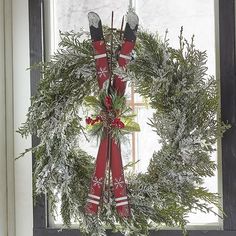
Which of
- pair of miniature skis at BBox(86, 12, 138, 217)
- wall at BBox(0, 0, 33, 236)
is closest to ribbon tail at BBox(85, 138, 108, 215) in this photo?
pair of miniature skis at BBox(86, 12, 138, 217)

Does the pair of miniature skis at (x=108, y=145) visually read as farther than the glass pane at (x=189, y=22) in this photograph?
No

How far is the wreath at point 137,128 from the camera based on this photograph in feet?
5.70

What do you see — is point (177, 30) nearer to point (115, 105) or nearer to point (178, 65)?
point (178, 65)

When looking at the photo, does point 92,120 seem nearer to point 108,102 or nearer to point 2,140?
point 108,102

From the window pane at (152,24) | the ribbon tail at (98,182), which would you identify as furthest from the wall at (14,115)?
the ribbon tail at (98,182)

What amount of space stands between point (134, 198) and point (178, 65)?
43 cm

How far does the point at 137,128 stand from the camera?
1.85 m

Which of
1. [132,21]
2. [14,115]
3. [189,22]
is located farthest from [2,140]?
[189,22]

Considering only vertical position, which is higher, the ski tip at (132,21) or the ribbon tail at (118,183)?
the ski tip at (132,21)

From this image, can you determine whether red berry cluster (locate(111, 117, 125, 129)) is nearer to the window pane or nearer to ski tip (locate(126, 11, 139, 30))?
the window pane

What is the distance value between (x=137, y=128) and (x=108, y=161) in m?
0.14

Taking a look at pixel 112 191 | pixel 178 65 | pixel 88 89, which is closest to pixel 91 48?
pixel 88 89

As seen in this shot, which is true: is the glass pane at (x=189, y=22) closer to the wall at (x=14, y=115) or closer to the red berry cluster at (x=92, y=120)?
the red berry cluster at (x=92, y=120)

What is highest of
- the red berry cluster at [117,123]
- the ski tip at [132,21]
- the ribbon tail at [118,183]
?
the ski tip at [132,21]
